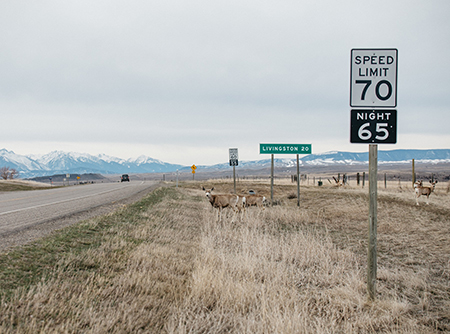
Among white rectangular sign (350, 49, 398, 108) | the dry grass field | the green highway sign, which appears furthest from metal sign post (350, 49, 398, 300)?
the green highway sign

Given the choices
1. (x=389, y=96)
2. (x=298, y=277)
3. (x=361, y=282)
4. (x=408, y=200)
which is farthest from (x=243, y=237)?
(x=408, y=200)

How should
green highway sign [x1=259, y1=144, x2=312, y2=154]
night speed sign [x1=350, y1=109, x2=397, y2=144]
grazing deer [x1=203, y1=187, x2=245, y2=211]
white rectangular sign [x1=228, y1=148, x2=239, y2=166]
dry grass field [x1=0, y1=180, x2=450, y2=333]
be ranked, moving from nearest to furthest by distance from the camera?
1. dry grass field [x1=0, y1=180, x2=450, y2=333]
2. night speed sign [x1=350, y1=109, x2=397, y2=144]
3. grazing deer [x1=203, y1=187, x2=245, y2=211]
4. green highway sign [x1=259, y1=144, x2=312, y2=154]
5. white rectangular sign [x1=228, y1=148, x2=239, y2=166]

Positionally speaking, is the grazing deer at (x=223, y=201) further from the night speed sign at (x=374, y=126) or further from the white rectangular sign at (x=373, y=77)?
the white rectangular sign at (x=373, y=77)

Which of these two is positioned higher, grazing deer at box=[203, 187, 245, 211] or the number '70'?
the number '70'

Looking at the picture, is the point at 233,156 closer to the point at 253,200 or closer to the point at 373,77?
the point at 253,200

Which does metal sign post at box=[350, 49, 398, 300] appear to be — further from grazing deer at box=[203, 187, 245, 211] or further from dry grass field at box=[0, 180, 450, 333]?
grazing deer at box=[203, 187, 245, 211]

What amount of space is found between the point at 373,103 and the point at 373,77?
1.39 ft

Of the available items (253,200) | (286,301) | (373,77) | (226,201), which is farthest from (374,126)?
(253,200)

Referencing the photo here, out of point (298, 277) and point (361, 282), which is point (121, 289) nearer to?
point (298, 277)

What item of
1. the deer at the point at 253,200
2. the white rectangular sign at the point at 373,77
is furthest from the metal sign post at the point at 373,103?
the deer at the point at 253,200

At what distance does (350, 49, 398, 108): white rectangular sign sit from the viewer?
5.20 metres

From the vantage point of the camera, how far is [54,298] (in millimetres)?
4234

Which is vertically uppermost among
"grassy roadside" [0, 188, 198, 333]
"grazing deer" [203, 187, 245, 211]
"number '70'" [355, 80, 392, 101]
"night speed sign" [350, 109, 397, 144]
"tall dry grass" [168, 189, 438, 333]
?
"number '70'" [355, 80, 392, 101]

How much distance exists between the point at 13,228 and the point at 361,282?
834 centimetres
